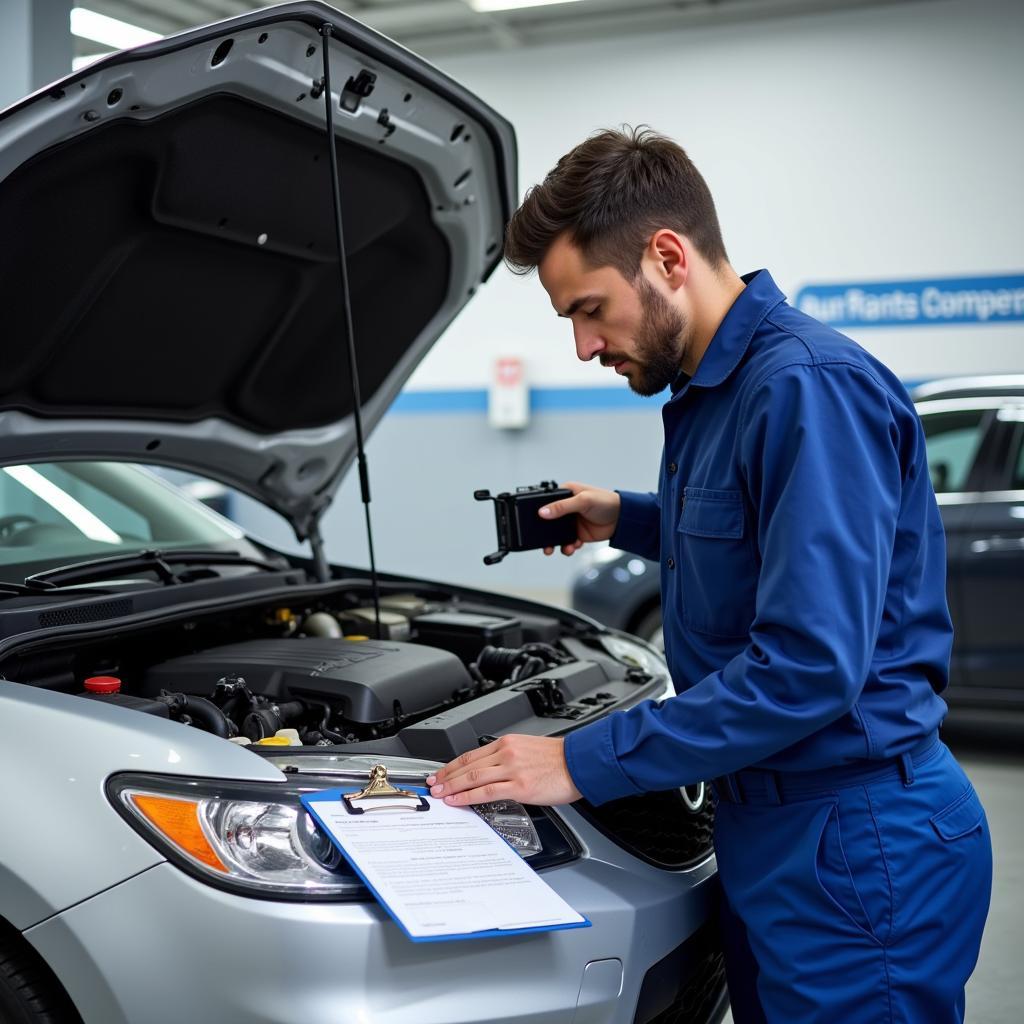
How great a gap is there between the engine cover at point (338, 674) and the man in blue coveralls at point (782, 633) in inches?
14.5

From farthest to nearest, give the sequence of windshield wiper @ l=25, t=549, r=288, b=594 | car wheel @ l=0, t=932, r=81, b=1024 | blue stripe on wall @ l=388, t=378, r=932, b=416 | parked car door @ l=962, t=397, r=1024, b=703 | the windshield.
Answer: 1. blue stripe on wall @ l=388, t=378, r=932, b=416
2. parked car door @ l=962, t=397, r=1024, b=703
3. the windshield
4. windshield wiper @ l=25, t=549, r=288, b=594
5. car wheel @ l=0, t=932, r=81, b=1024

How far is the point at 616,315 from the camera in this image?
147cm

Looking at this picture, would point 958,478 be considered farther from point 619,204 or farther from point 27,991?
point 27,991

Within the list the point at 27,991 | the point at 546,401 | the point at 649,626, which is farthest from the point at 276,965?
the point at 546,401

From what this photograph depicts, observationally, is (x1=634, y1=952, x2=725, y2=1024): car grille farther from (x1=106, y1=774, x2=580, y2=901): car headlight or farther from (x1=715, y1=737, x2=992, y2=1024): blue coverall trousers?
(x1=106, y1=774, x2=580, y2=901): car headlight

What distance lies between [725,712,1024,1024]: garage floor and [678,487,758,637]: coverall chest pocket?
150 centimetres

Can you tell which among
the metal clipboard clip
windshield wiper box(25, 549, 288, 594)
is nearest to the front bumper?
the metal clipboard clip

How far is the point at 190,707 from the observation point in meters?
1.74

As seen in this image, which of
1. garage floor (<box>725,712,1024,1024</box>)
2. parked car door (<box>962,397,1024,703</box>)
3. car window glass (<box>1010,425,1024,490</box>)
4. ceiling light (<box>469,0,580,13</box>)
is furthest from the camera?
ceiling light (<box>469,0,580,13</box>)

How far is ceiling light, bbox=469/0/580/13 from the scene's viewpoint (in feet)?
23.7

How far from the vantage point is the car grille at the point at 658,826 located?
161 cm

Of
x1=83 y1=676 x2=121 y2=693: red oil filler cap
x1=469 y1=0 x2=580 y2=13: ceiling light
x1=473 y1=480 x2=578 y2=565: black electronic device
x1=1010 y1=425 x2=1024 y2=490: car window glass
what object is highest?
x1=469 y1=0 x2=580 y2=13: ceiling light

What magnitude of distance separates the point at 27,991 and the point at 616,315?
1107 mm

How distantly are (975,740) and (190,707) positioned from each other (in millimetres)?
3723
